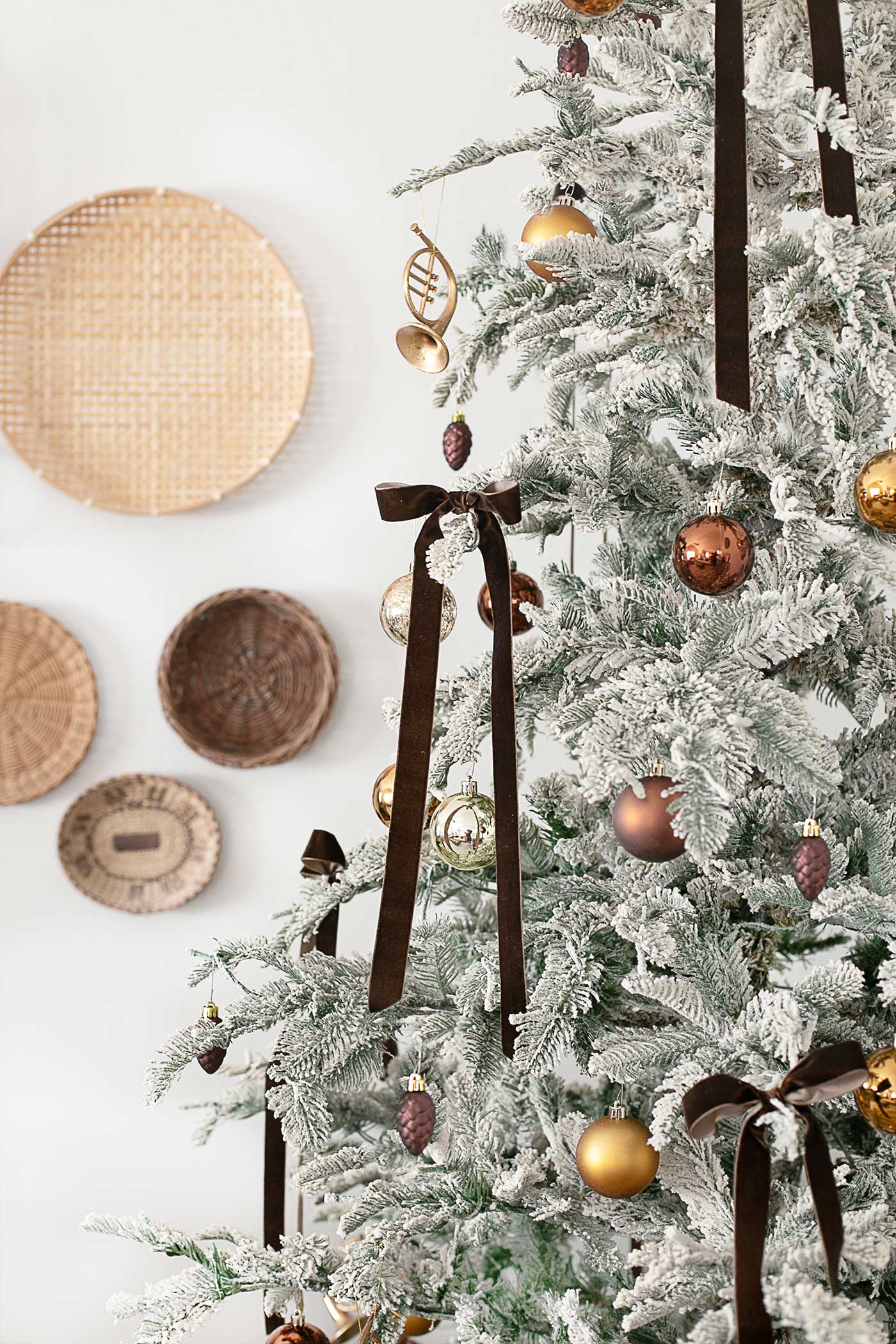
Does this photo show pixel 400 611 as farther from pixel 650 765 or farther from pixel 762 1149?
pixel 762 1149

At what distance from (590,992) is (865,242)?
54 centimetres

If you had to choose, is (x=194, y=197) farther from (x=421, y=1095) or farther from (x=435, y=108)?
(x=421, y=1095)

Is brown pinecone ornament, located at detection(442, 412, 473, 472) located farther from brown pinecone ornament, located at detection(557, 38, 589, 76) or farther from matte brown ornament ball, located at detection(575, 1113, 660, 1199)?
matte brown ornament ball, located at detection(575, 1113, 660, 1199)

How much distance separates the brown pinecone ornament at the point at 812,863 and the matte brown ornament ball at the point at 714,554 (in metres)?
0.17

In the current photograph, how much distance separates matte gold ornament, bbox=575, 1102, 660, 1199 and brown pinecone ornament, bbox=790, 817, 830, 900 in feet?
0.71

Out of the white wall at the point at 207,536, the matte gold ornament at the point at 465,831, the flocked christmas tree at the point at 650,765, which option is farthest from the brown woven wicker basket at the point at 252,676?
the matte gold ornament at the point at 465,831

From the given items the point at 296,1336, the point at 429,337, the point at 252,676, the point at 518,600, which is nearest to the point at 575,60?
the point at 429,337

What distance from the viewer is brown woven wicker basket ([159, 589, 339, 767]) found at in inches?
60.6

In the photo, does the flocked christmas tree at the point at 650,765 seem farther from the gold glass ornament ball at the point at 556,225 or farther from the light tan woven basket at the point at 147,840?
the light tan woven basket at the point at 147,840

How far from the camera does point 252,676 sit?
1.58m

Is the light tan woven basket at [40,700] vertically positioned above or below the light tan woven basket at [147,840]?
above

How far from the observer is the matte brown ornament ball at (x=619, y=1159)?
77cm

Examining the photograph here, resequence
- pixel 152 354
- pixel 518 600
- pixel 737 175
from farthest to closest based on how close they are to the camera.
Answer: pixel 152 354 < pixel 518 600 < pixel 737 175

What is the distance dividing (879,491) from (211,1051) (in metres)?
0.66
